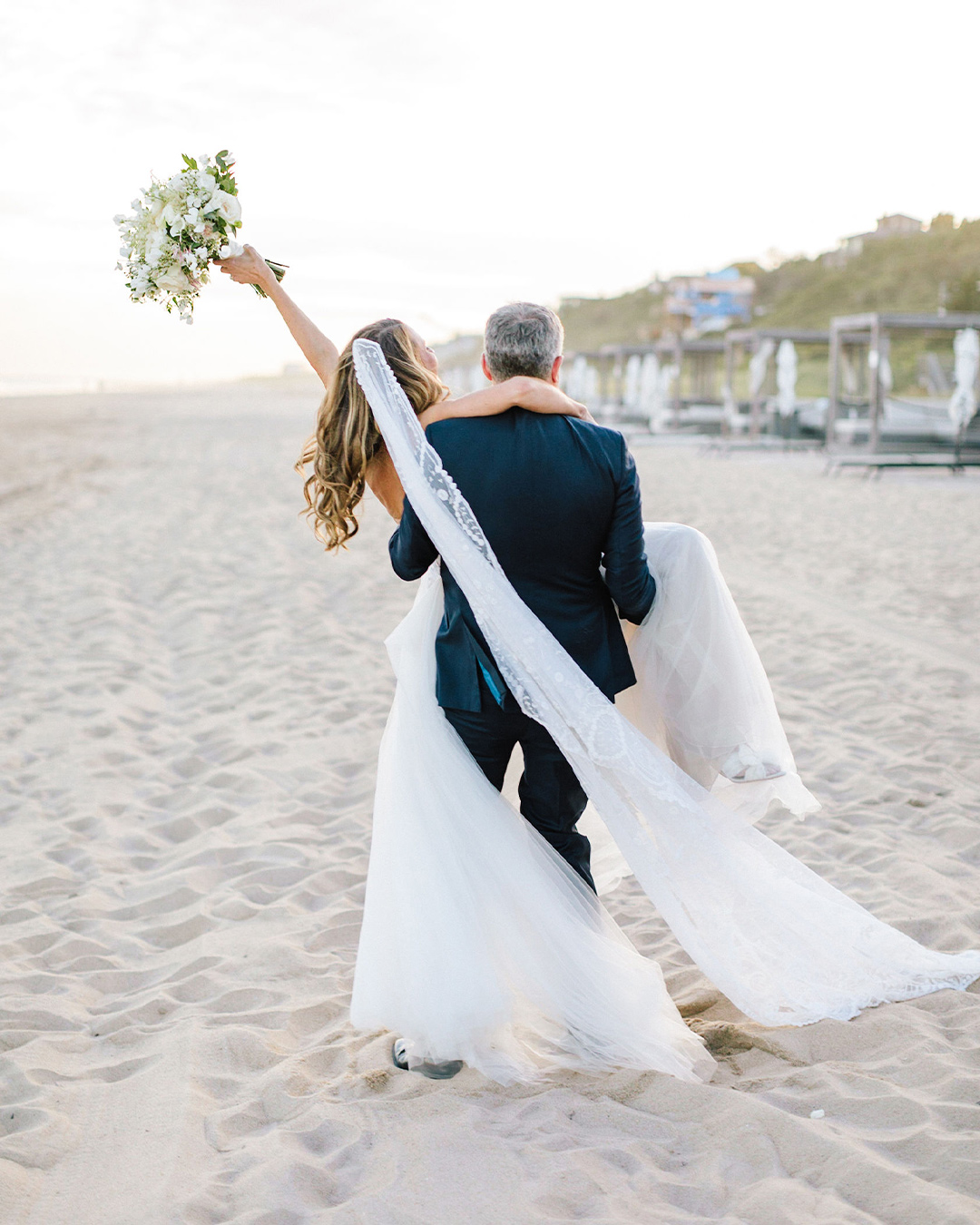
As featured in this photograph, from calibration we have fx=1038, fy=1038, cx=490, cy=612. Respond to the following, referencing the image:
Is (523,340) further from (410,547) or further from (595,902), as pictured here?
(595,902)

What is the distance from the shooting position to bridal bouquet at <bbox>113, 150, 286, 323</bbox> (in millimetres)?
2549

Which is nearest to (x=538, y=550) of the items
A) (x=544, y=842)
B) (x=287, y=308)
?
(x=544, y=842)

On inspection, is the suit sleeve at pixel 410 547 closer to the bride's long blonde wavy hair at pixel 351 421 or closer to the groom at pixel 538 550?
the groom at pixel 538 550

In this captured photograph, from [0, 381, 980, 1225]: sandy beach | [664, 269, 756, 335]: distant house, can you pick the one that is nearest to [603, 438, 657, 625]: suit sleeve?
[0, 381, 980, 1225]: sandy beach

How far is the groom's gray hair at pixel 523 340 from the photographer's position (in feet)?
7.43

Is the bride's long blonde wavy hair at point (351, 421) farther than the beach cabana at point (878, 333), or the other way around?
the beach cabana at point (878, 333)

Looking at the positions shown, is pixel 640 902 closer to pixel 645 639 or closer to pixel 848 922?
pixel 848 922

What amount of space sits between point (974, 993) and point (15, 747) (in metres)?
4.21

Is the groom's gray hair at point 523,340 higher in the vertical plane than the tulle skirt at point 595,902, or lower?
higher

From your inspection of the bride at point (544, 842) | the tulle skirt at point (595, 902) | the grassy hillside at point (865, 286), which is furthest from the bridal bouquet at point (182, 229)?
the grassy hillside at point (865, 286)

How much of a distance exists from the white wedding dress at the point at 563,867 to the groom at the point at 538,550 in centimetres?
6

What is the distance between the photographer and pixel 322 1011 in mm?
2848

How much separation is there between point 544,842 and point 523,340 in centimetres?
116

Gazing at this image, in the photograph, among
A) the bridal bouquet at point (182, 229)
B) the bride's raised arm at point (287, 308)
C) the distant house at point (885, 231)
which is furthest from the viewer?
the distant house at point (885, 231)
